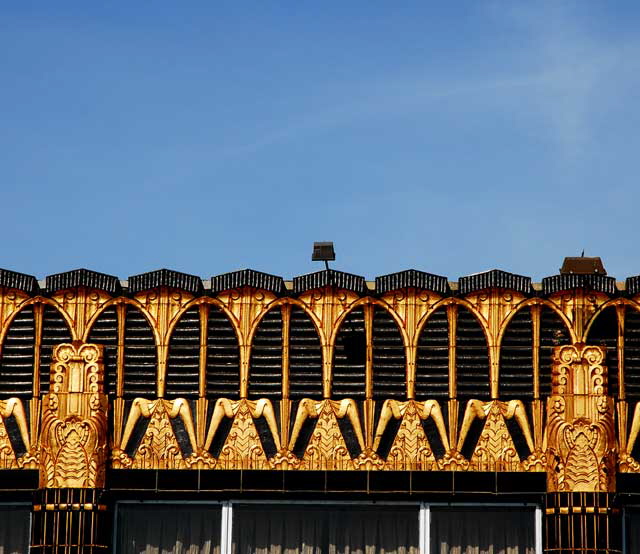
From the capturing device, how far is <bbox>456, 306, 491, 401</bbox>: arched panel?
41.3 metres

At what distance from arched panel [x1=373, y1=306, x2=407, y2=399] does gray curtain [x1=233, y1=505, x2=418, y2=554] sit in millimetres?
2426

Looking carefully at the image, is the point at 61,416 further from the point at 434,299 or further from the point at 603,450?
the point at 603,450

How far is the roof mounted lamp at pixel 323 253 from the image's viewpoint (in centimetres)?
4197

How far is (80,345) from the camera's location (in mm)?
41375

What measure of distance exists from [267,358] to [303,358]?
29.2 inches

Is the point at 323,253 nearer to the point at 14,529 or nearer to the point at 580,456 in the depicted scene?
the point at 580,456

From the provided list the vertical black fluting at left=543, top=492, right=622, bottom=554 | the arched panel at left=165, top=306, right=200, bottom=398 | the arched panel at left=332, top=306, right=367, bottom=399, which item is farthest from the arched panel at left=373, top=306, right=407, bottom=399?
the vertical black fluting at left=543, top=492, right=622, bottom=554

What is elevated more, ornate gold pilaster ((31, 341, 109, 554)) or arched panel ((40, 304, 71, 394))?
arched panel ((40, 304, 71, 394))

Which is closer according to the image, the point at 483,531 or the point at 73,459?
the point at 73,459

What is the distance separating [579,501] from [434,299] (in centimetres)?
511

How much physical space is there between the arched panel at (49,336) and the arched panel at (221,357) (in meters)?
2.95

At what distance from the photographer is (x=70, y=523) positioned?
133 ft

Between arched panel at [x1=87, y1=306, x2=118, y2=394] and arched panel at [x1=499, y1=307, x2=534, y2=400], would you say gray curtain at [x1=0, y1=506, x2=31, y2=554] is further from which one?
arched panel at [x1=499, y1=307, x2=534, y2=400]

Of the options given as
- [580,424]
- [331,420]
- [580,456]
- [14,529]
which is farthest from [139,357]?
[580,456]
